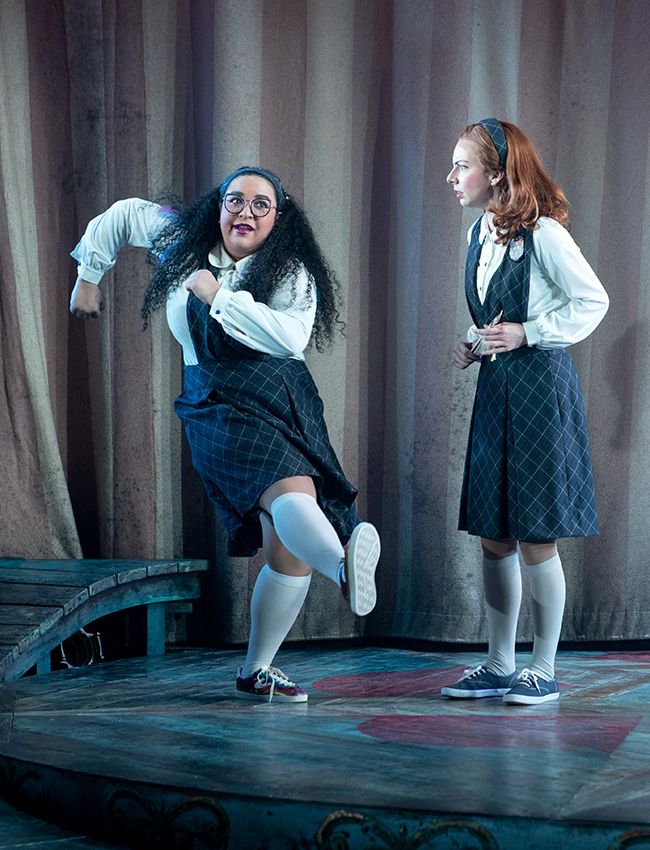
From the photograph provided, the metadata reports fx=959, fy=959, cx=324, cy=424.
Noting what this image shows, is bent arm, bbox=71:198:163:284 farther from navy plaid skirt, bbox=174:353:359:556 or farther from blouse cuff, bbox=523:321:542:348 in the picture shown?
blouse cuff, bbox=523:321:542:348

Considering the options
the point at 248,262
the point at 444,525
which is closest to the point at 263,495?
the point at 248,262

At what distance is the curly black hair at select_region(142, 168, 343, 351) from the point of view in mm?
1980

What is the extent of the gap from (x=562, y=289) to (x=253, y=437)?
2.24ft

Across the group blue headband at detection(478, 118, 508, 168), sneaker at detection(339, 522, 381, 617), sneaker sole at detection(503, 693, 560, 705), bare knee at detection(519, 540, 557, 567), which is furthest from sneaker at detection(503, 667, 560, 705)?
blue headband at detection(478, 118, 508, 168)

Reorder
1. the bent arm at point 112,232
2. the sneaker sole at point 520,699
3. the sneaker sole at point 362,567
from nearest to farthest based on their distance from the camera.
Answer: the sneaker sole at point 362,567
the sneaker sole at point 520,699
the bent arm at point 112,232

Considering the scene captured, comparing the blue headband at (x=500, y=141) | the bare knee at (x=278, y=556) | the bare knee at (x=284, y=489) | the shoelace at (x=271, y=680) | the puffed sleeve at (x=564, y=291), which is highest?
the blue headband at (x=500, y=141)

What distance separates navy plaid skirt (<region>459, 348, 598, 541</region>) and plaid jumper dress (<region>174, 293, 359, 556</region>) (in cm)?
31

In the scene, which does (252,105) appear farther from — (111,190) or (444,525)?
(444,525)

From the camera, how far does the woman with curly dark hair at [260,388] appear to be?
1.87 meters

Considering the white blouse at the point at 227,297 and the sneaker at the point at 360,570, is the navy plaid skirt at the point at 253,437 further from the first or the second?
the sneaker at the point at 360,570

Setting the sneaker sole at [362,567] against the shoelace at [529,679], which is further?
the shoelace at [529,679]

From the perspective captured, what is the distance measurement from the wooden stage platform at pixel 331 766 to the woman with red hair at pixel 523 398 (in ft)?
0.60

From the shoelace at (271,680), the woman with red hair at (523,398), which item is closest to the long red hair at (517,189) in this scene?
the woman with red hair at (523,398)

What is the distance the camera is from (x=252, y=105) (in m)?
2.81
